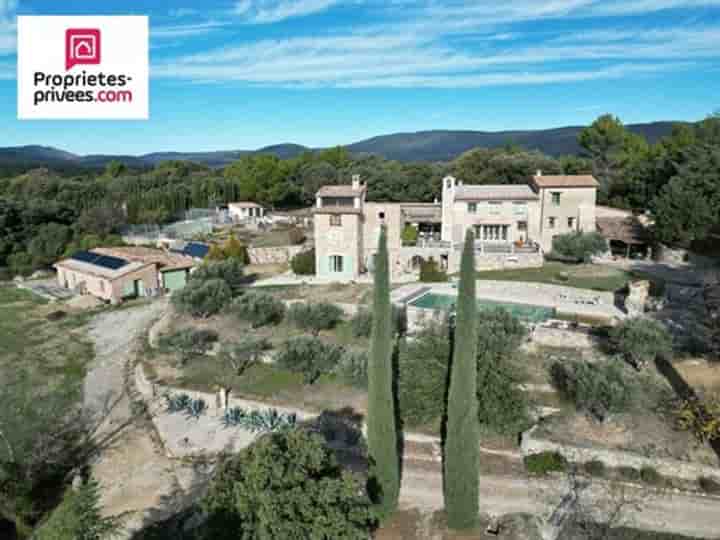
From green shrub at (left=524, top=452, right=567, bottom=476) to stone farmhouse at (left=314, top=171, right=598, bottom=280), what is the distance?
20.1 m

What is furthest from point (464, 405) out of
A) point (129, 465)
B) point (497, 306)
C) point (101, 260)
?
point (101, 260)

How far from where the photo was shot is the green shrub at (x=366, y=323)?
2148 cm

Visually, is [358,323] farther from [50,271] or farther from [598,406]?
[50,271]

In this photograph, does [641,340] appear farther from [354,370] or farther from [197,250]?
[197,250]

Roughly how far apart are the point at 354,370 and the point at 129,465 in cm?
752

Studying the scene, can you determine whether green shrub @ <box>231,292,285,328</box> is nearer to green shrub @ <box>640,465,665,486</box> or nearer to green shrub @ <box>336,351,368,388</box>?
green shrub @ <box>336,351,368,388</box>

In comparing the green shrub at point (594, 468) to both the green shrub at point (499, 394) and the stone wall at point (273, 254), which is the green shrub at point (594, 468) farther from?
the stone wall at point (273, 254)

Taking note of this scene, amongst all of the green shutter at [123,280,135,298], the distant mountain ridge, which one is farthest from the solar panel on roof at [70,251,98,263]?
the distant mountain ridge

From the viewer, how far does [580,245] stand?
33094 millimetres

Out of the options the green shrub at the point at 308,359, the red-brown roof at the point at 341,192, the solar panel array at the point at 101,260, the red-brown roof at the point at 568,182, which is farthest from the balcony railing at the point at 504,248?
the solar panel array at the point at 101,260

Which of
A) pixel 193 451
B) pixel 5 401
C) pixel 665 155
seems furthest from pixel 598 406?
pixel 665 155

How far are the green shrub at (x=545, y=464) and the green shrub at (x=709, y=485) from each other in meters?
3.09

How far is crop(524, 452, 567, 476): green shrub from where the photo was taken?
499 inches

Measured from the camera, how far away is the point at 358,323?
21.7 m
